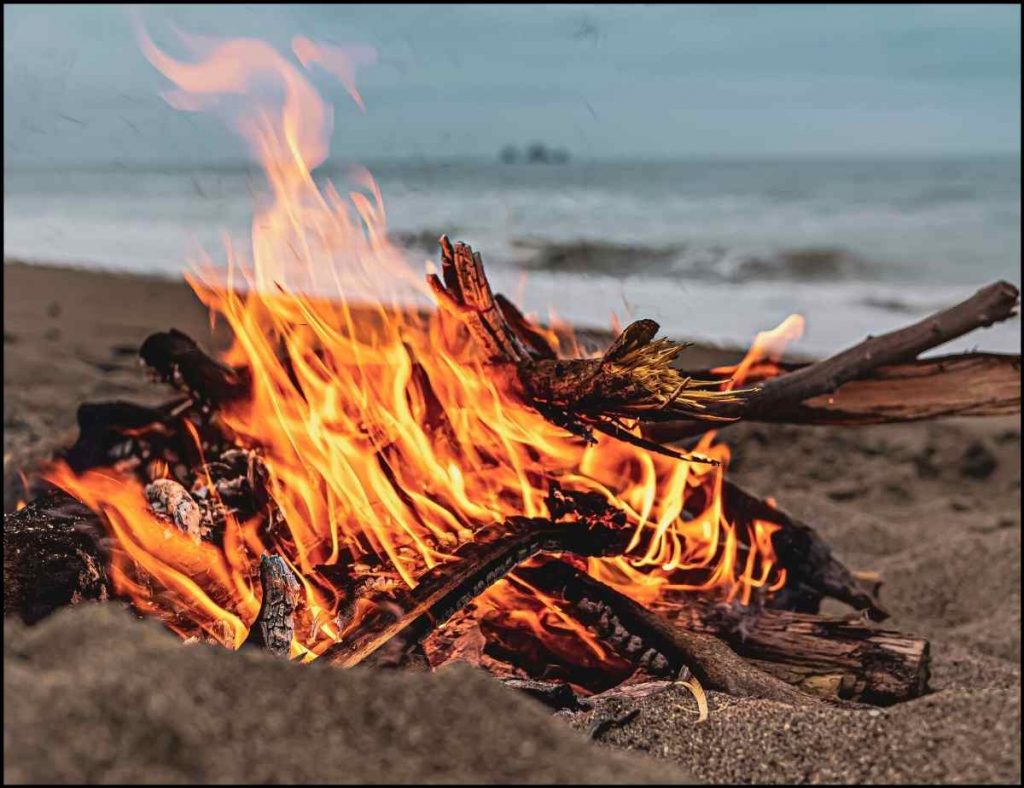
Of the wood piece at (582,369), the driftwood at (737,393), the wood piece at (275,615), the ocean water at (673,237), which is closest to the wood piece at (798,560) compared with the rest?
the driftwood at (737,393)

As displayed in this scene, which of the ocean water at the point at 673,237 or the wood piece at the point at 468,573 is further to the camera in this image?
the ocean water at the point at 673,237

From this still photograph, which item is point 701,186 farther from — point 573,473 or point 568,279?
point 573,473

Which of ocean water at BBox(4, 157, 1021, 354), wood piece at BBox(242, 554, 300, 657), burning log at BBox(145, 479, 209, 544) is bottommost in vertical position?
wood piece at BBox(242, 554, 300, 657)

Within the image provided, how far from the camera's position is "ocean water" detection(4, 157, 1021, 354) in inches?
490

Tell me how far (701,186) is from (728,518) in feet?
105

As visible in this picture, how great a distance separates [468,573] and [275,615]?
45 cm

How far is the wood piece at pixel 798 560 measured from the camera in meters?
3.38

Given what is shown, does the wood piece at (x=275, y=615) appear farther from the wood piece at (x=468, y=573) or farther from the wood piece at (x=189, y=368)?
the wood piece at (x=189, y=368)

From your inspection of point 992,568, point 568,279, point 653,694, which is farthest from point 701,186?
point 653,694

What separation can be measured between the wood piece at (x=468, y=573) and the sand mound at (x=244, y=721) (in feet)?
2.21

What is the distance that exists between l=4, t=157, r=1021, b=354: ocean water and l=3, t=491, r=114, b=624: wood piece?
1.72 metres

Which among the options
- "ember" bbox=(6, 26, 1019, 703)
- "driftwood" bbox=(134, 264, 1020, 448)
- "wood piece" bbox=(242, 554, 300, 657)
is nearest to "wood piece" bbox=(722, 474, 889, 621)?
"ember" bbox=(6, 26, 1019, 703)

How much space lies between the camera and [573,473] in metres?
3.13

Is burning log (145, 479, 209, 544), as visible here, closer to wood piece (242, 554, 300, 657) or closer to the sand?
wood piece (242, 554, 300, 657)
